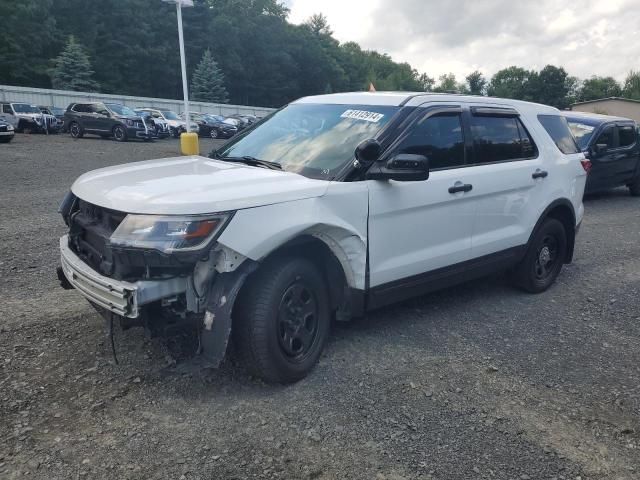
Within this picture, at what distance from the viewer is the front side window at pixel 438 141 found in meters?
4.01

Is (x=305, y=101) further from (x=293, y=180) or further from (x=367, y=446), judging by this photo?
(x=367, y=446)

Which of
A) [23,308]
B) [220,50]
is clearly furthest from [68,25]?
[23,308]

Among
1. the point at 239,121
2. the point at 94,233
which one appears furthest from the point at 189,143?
the point at 239,121

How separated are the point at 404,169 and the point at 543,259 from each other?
8.66 feet

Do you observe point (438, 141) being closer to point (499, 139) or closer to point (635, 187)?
point (499, 139)

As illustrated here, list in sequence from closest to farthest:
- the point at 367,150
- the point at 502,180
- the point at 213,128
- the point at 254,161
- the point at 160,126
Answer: the point at 367,150, the point at 254,161, the point at 502,180, the point at 160,126, the point at 213,128

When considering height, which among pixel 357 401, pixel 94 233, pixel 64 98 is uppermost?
pixel 64 98

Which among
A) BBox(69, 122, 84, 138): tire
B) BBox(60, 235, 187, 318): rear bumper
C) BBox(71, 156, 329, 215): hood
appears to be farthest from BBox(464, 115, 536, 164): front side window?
BBox(69, 122, 84, 138): tire

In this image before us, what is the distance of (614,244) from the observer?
7.93 metres

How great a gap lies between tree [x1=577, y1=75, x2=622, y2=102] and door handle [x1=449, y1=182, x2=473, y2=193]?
381 feet

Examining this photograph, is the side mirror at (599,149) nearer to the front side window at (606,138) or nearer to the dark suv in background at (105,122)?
the front side window at (606,138)

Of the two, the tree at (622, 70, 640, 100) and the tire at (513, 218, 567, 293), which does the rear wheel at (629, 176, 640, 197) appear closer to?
the tire at (513, 218, 567, 293)

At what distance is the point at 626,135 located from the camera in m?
11.8

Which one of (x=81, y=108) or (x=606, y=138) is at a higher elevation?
(x=81, y=108)
